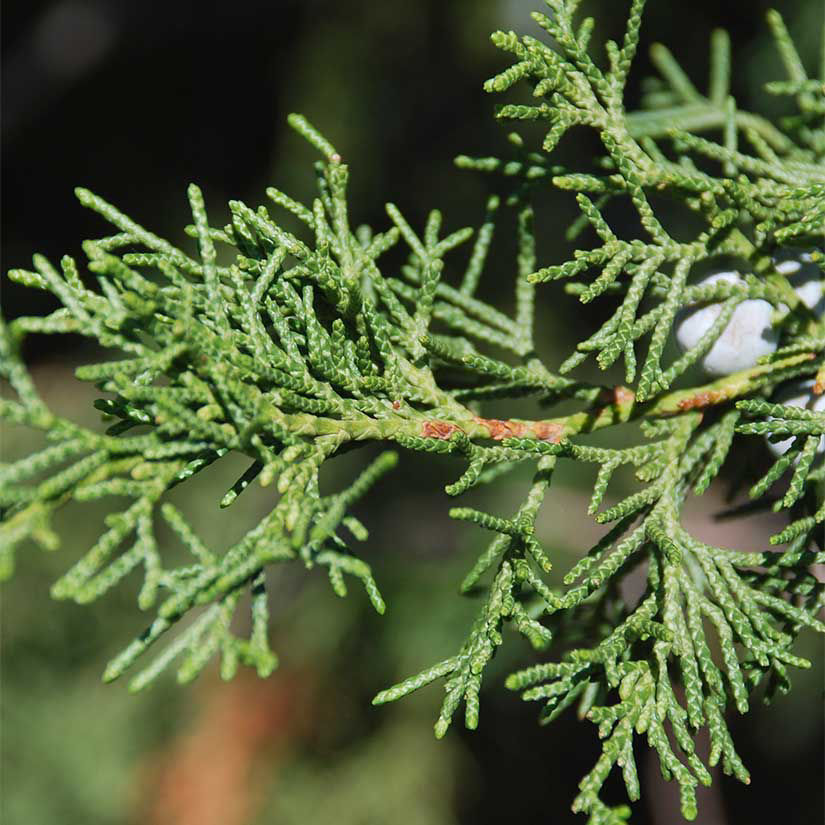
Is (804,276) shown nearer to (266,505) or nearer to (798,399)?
(798,399)

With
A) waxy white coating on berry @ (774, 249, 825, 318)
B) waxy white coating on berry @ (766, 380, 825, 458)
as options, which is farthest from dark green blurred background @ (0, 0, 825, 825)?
waxy white coating on berry @ (766, 380, 825, 458)

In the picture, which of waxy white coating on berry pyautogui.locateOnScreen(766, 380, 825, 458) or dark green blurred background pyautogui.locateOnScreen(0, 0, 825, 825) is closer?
waxy white coating on berry pyautogui.locateOnScreen(766, 380, 825, 458)

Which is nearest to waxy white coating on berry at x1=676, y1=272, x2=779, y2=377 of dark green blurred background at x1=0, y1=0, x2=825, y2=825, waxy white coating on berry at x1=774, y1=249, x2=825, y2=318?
waxy white coating on berry at x1=774, y1=249, x2=825, y2=318

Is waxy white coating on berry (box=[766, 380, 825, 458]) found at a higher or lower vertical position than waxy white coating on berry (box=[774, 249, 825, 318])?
lower

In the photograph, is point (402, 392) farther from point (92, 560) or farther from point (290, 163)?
point (290, 163)

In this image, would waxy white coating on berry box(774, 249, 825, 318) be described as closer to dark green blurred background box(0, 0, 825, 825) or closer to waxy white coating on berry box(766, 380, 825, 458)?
waxy white coating on berry box(766, 380, 825, 458)

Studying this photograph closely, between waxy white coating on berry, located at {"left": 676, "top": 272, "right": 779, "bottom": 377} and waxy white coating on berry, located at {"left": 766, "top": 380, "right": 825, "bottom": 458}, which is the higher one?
waxy white coating on berry, located at {"left": 676, "top": 272, "right": 779, "bottom": 377}
